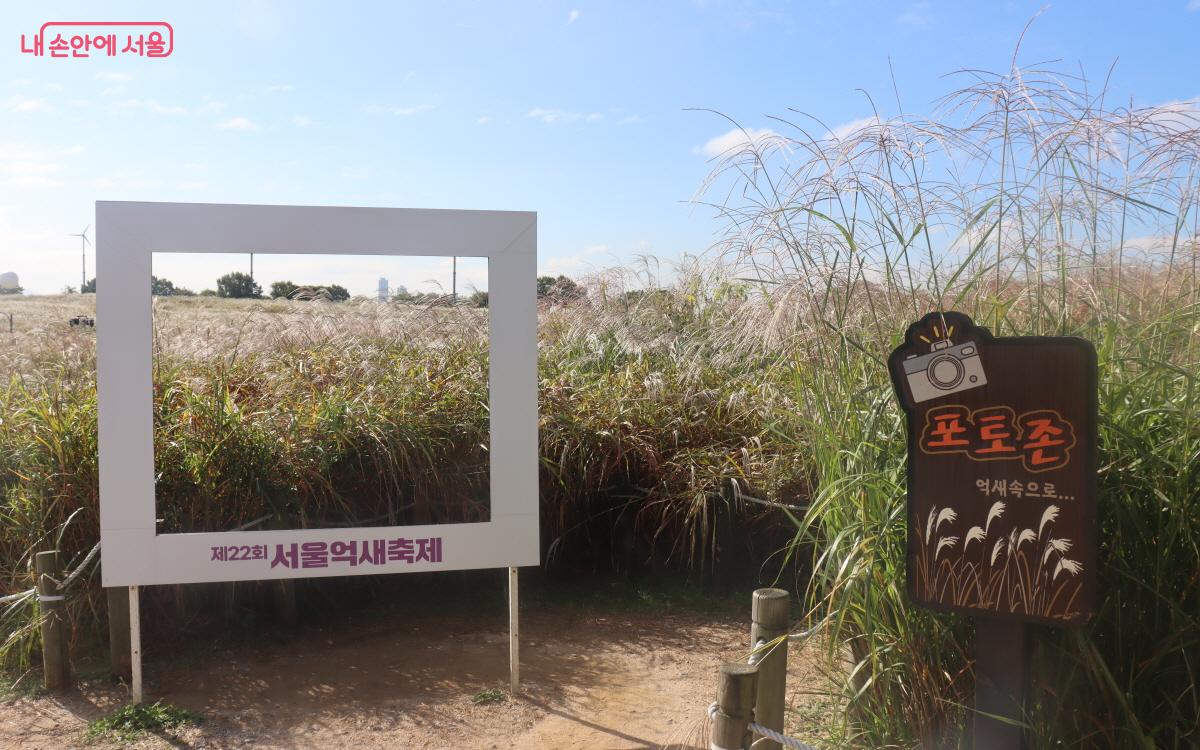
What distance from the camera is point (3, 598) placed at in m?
4.41

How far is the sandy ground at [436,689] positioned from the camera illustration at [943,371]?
1.95m

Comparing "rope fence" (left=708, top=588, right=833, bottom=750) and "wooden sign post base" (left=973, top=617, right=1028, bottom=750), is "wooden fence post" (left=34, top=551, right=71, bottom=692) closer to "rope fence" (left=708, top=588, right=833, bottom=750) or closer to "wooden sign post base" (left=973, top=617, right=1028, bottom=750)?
"rope fence" (left=708, top=588, right=833, bottom=750)

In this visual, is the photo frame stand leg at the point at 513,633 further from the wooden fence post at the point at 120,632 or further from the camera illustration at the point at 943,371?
the camera illustration at the point at 943,371

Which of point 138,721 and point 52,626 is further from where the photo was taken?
point 52,626

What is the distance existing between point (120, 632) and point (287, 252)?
2.08 m

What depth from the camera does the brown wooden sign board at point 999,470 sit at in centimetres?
225

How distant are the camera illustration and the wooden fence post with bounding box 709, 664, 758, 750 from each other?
0.96 metres

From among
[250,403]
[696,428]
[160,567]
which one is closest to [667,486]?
[696,428]

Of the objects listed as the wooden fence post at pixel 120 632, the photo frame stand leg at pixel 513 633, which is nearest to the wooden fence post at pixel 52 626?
the wooden fence post at pixel 120 632

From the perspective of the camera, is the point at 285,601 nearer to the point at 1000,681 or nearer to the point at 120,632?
the point at 120,632

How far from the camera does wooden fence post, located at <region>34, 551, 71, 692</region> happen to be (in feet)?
14.0

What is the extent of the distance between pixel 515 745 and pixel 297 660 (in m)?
1.59

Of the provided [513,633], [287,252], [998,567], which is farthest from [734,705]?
[287,252]

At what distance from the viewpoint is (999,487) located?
2.37 meters
